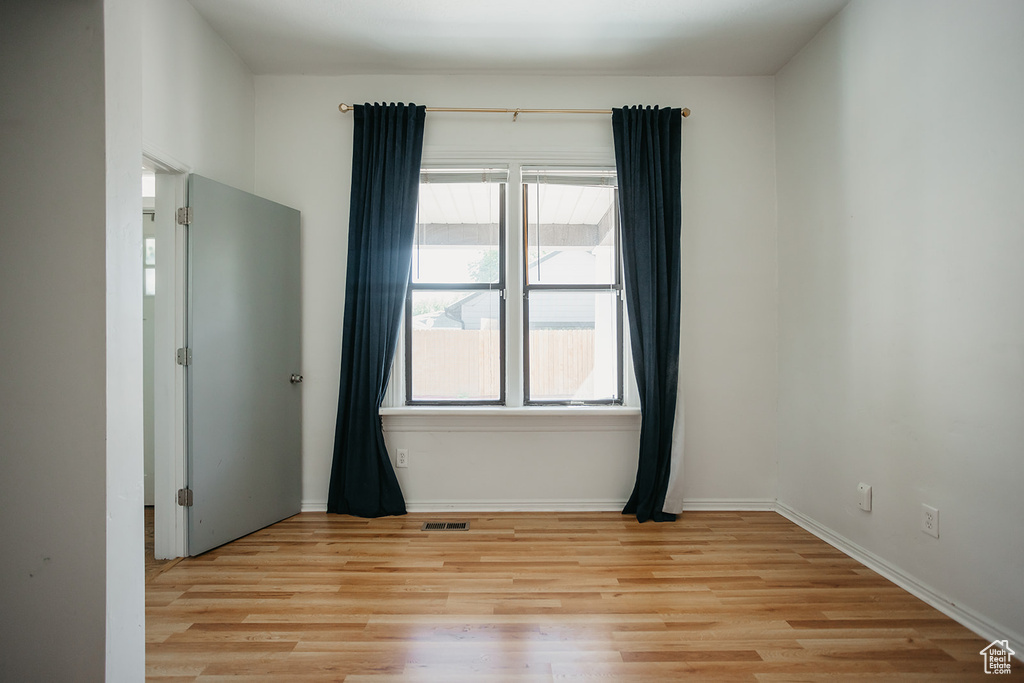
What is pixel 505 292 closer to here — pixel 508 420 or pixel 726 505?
pixel 508 420

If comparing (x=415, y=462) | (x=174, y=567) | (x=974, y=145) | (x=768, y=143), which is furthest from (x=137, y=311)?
(x=768, y=143)

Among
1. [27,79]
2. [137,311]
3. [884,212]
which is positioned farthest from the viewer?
[884,212]

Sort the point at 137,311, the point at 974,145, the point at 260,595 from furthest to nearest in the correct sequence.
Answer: the point at 260,595 < the point at 974,145 < the point at 137,311

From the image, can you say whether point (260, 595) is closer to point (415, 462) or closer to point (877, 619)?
point (415, 462)

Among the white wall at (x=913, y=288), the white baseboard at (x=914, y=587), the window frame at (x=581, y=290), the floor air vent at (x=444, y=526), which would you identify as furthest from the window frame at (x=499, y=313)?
the white baseboard at (x=914, y=587)

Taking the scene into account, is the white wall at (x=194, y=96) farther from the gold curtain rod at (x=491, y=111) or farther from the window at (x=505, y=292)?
the window at (x=505, y=292)

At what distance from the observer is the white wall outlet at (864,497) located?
2615 millimetres

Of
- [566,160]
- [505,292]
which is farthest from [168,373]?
[566,160]

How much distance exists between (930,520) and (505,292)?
2590 mm

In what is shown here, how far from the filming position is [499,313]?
355cm

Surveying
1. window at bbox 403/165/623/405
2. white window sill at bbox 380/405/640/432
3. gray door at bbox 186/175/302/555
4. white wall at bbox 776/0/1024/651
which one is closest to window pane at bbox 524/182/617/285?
window at bbox 403/165/623/405

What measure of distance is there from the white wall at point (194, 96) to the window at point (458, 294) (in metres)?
1.24

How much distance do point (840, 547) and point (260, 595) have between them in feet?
9.99

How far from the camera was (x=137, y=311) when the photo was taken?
1.39 metres
